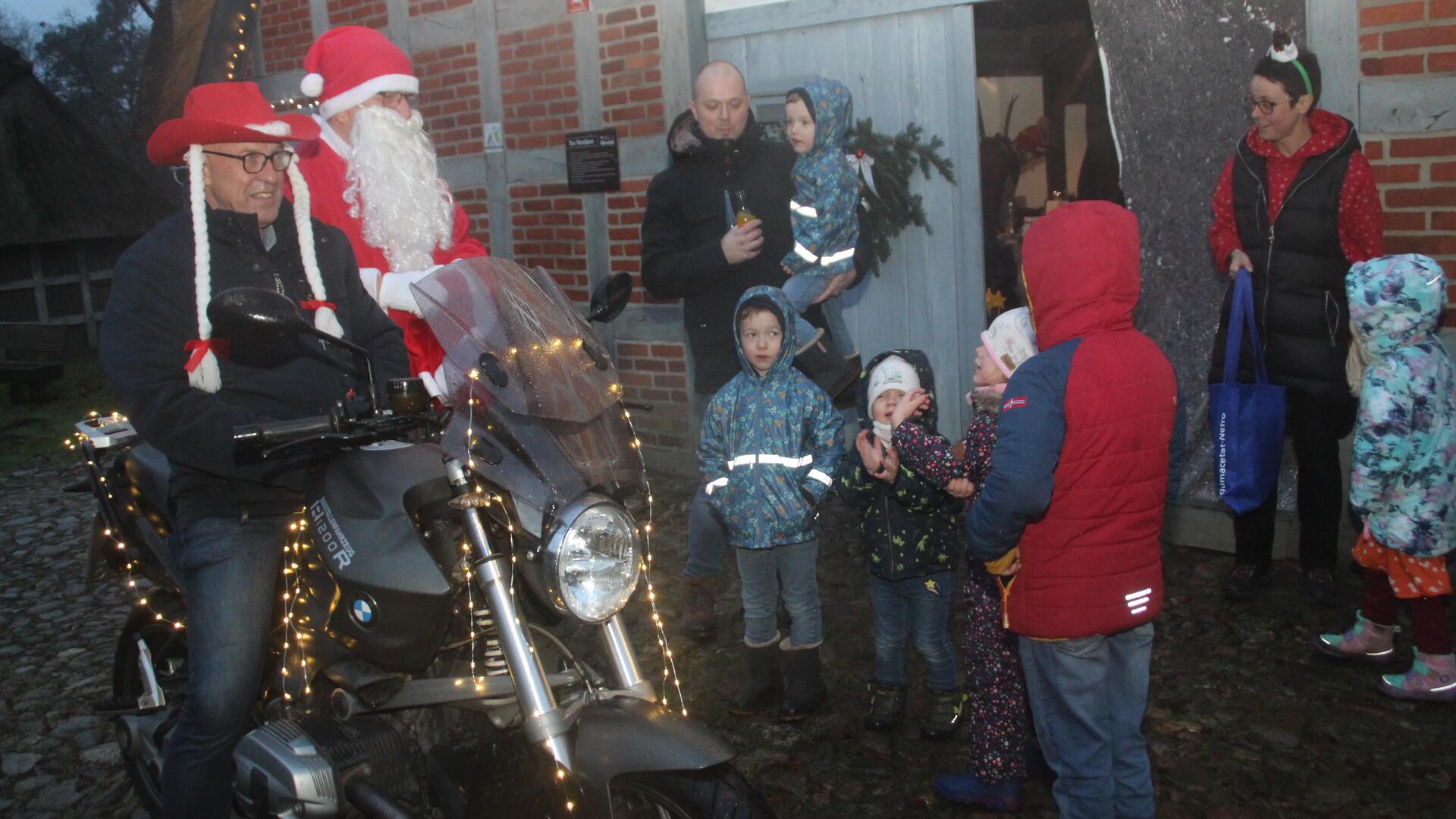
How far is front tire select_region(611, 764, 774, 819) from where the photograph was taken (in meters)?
2.45

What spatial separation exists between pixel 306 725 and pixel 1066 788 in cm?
193

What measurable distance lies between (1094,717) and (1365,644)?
2.00 m

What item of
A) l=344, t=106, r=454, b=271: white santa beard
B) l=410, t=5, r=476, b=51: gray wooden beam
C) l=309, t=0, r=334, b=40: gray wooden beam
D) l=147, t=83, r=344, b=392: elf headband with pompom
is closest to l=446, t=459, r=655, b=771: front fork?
l=147, t=83, r=344, b=392: elf headband with pompom

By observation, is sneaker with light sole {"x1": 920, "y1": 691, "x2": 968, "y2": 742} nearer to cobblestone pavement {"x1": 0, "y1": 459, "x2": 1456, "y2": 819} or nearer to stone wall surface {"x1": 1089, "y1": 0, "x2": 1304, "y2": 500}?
cobblestone pavement {"x1": 0, "y1": 459, "x2": 1456, "y2": 819}

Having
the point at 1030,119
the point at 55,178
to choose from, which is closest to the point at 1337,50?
the point at 1030,119

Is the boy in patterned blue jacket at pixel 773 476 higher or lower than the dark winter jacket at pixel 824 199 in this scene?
lower

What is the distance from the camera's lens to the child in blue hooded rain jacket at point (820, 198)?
17.6ft

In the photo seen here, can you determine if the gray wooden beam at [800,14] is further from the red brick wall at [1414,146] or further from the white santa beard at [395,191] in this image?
the white santa beard at [395,191]

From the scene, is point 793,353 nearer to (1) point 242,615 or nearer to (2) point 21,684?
(1) point 242,615

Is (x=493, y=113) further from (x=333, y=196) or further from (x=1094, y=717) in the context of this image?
(x=1094, y=717)

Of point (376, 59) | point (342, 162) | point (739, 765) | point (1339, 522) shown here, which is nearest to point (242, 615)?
point (739, 765)

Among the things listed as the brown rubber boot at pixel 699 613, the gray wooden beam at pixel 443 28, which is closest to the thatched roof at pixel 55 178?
the gray wooden beam at pixel 443 28

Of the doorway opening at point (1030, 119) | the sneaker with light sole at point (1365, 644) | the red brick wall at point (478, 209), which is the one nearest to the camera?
the sneaker with light sole at point (1365, 644)

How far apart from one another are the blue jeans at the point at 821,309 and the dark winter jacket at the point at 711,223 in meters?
0.18
